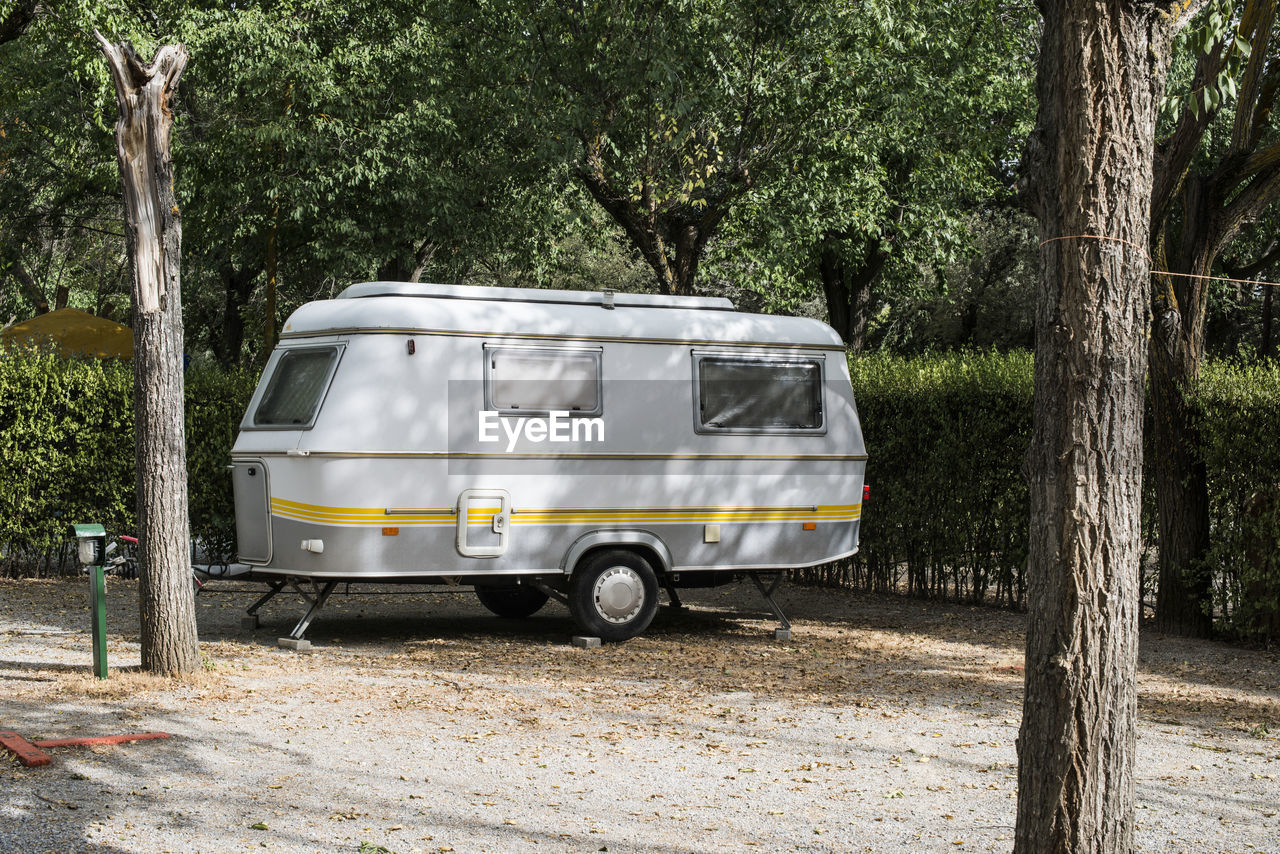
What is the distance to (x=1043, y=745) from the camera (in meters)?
3.80

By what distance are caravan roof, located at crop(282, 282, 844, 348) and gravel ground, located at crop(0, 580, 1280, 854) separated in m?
2.58

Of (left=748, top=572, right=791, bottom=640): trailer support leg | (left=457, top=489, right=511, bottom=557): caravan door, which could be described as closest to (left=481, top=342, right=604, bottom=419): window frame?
(left=457, top=489, right=511, bottom=557): caravan door

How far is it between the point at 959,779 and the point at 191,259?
21.1 meters

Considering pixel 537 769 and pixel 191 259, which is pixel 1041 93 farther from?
pixel 191 259

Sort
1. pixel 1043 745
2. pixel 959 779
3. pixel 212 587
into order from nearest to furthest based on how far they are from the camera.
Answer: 1. pixel 1043 745
2. pixel 959 779
3. pixel 212 587

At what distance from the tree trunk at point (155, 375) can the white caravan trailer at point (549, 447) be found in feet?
4.69

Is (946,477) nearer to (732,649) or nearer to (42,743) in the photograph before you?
(732,649)

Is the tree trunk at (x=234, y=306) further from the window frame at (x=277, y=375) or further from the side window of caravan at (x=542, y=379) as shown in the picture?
the side window of caravan at (x=542, y=379)

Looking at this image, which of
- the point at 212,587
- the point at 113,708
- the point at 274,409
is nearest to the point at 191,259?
the point at 212,587

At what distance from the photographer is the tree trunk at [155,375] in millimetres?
7789

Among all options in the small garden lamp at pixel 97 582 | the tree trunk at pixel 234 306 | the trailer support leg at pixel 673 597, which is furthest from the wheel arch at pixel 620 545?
the tree trunk at pixel 234 306

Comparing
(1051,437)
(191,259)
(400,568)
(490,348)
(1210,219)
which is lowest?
(400,568)

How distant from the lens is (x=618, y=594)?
32.7 ft

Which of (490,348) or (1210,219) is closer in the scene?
(490,348)
